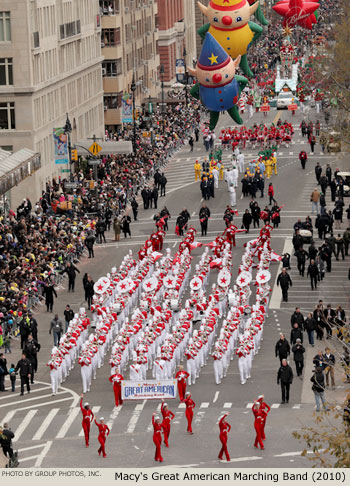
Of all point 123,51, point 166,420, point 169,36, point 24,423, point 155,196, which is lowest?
point 169,36

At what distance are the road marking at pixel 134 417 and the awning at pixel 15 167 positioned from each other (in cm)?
1966

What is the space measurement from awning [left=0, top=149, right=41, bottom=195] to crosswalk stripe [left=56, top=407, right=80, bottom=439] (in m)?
19.4

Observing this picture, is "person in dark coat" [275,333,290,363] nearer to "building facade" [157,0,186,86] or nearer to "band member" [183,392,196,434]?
"band member" [183,392,196,434]

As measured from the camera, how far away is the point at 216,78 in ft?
285

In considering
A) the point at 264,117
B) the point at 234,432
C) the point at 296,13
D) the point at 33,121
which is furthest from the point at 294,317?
the point at 296,13

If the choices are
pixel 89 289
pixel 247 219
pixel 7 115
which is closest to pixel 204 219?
pixel 247 219

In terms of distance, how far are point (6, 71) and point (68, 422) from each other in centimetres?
4186

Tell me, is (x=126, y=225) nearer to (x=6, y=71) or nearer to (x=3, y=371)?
(x=6, y=71)

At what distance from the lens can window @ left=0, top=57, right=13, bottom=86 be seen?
82.3 metres

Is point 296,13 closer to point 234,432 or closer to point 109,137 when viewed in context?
point 109,137

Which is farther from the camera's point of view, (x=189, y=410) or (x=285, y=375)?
(x=285, y=375)

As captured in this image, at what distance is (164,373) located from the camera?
46594mm

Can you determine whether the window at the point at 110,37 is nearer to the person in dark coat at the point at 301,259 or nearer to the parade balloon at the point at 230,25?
the parade balloon at the point at 230,25

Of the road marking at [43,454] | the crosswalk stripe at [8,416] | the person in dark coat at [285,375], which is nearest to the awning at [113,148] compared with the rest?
the crosswalk stripe at [8,416]
